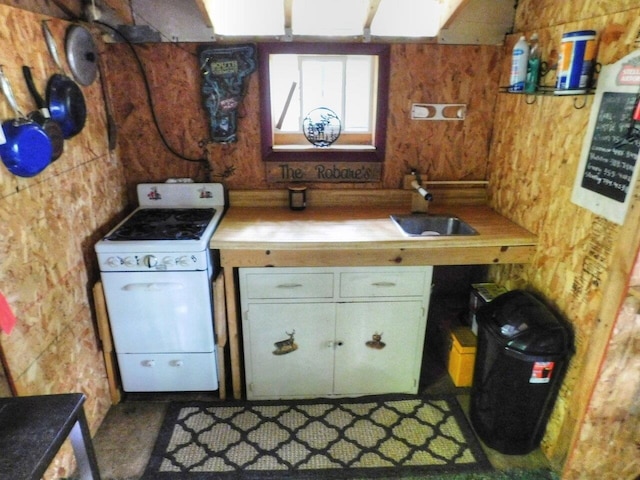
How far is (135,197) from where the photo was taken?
264 centimetres

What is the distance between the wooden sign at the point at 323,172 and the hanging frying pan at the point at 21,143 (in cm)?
126

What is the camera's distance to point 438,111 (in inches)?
100.0

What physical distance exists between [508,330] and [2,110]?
6.99 ft

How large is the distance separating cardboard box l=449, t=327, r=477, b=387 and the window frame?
1144mm

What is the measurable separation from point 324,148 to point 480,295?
1.26 m

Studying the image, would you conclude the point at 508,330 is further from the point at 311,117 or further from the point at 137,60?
the point at 137,60

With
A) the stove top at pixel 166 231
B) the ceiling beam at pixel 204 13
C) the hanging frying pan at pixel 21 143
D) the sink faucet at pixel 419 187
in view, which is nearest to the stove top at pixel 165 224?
the stove top at pixel 166 231

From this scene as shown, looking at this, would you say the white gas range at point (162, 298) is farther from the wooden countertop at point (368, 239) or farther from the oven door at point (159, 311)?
the wooden countertop at point (368, 239)

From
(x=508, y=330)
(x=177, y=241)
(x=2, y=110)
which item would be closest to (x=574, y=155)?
(x=508, y=330)

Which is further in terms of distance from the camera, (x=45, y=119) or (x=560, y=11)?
(x=560, y=11)

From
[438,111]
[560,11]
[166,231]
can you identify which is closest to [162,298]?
[166,231]

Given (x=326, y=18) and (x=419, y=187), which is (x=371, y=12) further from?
(x=419, y=187)

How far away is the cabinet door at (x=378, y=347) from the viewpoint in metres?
2.22

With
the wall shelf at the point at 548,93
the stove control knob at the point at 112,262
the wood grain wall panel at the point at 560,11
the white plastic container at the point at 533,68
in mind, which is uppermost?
the wood grain wall panel at the point at 560,11
